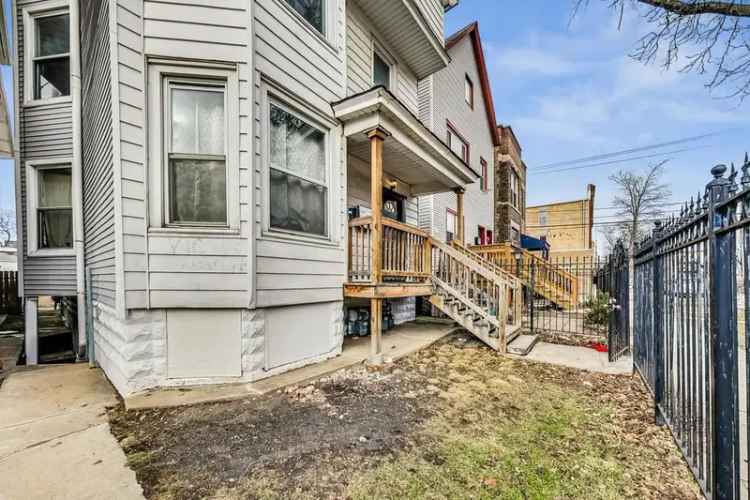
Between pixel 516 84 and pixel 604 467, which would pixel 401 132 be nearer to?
pixel 604 467

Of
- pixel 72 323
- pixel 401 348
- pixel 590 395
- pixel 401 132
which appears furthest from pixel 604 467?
pixel 72 323

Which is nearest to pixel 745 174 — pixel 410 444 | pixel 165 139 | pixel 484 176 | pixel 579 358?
pixel 410 444

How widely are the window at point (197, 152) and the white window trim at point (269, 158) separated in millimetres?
442

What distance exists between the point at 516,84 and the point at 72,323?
81.2 feet

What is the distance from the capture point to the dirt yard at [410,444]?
2.10 metres

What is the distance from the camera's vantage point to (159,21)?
140 inches

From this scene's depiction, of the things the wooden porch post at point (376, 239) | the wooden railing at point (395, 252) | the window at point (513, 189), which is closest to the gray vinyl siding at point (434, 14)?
the wooden porch post at point (376, 239)

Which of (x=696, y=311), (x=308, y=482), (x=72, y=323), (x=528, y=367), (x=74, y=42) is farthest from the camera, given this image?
(x=72, y=323)

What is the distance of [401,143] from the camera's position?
545 centimetres

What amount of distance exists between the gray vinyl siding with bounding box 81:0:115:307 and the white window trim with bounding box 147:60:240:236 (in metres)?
0.52

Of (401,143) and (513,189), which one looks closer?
(401,143)

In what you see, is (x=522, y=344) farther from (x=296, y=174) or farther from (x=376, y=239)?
(x=296, y=174)

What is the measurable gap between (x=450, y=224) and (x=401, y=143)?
22.5 feet

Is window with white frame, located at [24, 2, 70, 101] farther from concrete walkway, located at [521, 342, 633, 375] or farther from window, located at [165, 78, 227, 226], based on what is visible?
concrete walkway, located at [521, 342, 633, 375]
